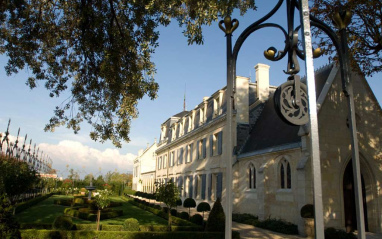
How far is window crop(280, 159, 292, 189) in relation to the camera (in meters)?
17.0

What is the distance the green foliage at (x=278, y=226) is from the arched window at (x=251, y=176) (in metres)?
3.44

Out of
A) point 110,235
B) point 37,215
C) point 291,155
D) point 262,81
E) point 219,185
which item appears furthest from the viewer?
point 262,81

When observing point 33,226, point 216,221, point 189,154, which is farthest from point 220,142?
point 33,226

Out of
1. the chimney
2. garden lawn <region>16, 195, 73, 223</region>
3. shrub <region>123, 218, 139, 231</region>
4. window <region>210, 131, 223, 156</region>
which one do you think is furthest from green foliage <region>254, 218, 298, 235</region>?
garden lawn <region>16, 195, 73, 223</region>

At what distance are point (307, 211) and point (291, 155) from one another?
3611 mm

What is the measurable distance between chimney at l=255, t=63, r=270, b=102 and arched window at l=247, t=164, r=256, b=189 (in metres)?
7.03

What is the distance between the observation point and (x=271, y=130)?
20.4 meters

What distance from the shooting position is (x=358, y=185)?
175 inches

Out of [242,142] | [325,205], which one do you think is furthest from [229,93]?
[242,142]

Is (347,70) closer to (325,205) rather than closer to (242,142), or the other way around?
(325,205)

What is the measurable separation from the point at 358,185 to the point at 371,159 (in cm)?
1356

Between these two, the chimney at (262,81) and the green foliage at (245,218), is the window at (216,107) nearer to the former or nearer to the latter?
the chimney at (262,81)

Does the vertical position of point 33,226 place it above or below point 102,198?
below

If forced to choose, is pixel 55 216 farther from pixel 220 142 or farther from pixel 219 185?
pixel 220 142
